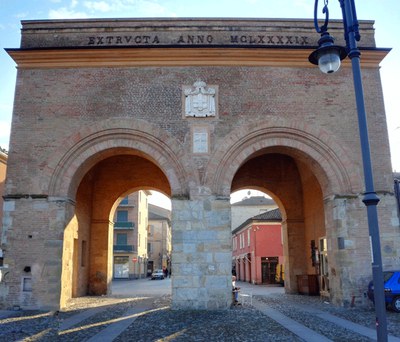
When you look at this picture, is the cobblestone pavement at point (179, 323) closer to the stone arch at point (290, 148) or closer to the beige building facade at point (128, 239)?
the stone arch at point (290, 148)

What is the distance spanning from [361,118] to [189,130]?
848 centimetres

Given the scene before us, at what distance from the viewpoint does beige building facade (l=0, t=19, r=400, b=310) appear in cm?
1288

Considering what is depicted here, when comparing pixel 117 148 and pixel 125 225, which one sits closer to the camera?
pixel 117 148

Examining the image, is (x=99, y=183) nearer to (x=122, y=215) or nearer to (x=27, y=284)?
(x=27, y=284)

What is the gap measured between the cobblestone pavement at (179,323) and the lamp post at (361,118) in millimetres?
3620

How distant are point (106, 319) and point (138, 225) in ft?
113

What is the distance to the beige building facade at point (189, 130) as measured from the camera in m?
12.9

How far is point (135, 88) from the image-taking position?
14.1m

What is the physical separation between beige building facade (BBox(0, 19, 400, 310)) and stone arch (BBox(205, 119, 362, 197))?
0.11ft

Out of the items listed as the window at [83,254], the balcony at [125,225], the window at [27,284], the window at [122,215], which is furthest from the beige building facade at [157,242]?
the window at [27,284]

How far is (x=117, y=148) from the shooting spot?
45.6 ft

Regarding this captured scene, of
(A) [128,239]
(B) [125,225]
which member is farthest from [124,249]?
(B) [125,225]

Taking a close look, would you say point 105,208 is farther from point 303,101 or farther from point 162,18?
point 303,101

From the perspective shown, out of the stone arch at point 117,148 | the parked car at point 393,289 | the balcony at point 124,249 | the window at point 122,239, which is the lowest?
the parked car at point 393,289
